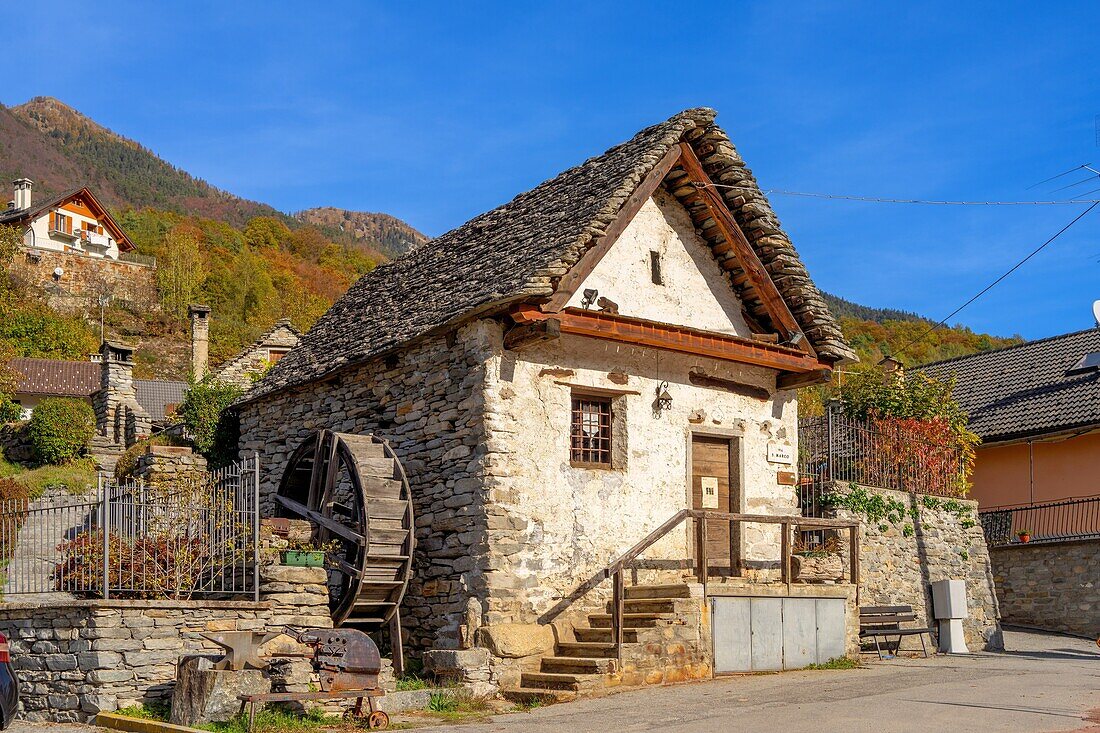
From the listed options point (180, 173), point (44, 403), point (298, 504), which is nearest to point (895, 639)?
point (298, 504)

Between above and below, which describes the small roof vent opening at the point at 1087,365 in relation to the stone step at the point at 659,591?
above

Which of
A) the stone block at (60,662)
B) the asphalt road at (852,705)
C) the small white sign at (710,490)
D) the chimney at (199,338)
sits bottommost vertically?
the asphalt road at (852,705)

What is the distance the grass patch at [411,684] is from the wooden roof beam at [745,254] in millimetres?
7344

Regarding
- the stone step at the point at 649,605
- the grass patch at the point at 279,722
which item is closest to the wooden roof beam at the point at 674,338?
the stone step at the point at 649,605

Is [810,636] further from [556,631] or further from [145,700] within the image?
[145,700]

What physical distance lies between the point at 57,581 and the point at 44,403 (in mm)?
19937

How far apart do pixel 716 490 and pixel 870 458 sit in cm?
462

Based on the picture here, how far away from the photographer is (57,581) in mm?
12492

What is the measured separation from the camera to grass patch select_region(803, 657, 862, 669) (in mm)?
14969

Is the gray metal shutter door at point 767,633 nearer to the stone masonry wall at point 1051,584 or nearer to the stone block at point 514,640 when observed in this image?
the stone block at point 514,640

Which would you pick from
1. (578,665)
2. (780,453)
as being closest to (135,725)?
(578,665)

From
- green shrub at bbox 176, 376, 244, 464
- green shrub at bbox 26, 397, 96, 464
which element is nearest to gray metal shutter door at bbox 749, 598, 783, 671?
green shrub at bbox 176, 376, 244, 464

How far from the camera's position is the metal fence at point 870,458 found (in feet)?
61.7

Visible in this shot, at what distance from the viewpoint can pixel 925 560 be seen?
19375mm
